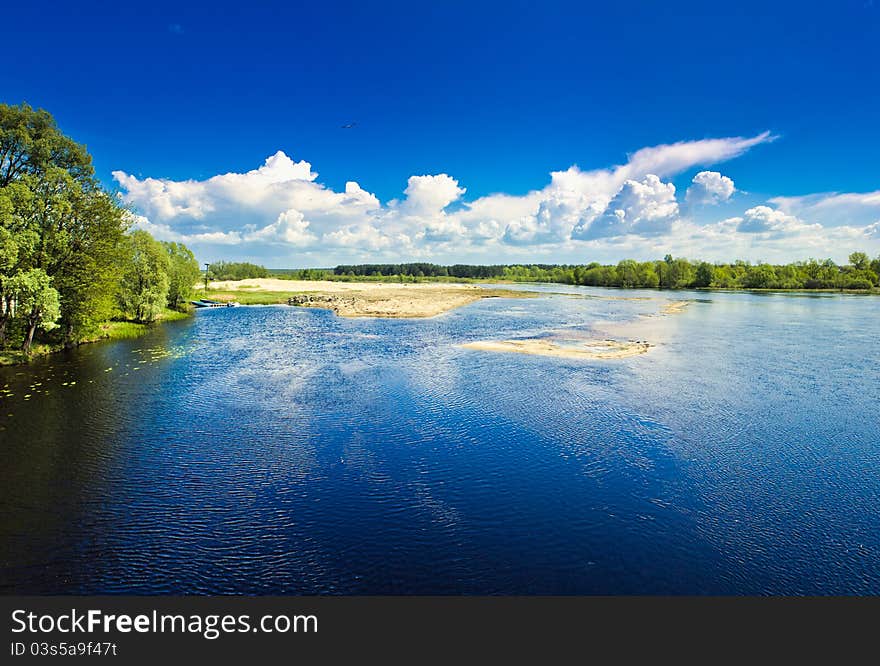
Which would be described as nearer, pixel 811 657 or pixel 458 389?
pixel 811 657

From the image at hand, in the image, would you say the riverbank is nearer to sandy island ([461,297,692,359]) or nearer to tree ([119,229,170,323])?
tree ([119,229,170,323])

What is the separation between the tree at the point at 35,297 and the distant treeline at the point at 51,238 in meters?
0.06

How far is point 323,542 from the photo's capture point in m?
13.4

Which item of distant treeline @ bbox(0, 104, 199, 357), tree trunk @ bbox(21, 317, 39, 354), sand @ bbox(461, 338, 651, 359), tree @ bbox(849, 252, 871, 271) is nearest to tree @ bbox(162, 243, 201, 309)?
distant treeline @ bbox(0, 104, 199, 357)

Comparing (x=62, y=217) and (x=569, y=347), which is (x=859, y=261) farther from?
(x=62, y=217)

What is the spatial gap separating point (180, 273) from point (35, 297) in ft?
179

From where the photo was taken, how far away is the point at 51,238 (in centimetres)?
3659

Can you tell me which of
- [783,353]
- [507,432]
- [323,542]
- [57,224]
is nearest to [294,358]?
[57,224]

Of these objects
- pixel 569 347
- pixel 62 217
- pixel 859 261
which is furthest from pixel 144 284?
pixel 859 261

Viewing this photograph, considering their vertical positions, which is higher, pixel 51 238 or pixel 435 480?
pixel 51 238

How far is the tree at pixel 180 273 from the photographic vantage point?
81.9 meters

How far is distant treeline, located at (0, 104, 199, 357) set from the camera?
110ft

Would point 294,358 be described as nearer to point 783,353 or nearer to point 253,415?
point 253,415

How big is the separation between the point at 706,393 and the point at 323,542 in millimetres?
27630
